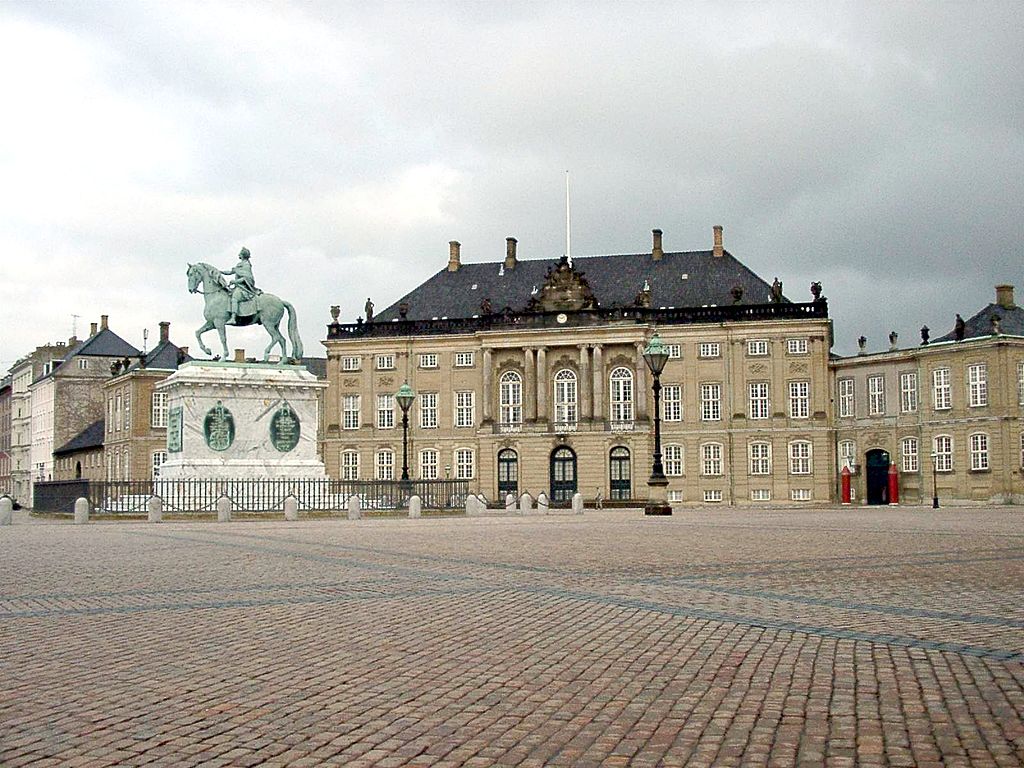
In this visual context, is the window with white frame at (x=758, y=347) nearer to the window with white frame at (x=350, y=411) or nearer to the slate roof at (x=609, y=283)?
the slate roof at (x=609, y=283)

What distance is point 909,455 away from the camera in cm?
6794

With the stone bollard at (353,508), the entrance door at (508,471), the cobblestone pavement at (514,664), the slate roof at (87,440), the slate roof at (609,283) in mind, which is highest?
the slate roof at (609,283)

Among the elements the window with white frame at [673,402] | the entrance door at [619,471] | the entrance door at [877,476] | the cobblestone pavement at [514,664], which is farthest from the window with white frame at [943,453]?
the cobblestone pavement at [514,664]

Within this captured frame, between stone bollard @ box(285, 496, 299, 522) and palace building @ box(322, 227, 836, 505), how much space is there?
3962 centimetres

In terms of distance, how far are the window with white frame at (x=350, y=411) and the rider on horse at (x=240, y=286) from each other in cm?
4213

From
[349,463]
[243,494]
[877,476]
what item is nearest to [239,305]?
[243,494]

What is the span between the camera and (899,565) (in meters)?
15.2

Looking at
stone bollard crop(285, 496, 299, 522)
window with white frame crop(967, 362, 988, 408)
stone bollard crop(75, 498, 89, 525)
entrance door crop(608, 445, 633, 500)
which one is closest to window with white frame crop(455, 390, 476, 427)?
entrance door crop(608, 445, 633, 500)

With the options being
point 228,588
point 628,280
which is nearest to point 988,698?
point 228,588

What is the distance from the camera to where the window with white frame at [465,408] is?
254ft

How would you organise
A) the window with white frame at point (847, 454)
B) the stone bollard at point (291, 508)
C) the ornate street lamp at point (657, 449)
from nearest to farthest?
the stone bollard at point (291, 508) < the ornate street lamp at point (657, 449) < the window with white frame at point (847, 454)

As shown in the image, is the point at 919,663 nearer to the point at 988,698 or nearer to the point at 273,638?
the point at 988,698

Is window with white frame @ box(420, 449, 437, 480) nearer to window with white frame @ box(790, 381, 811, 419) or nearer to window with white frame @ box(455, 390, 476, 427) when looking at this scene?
window with white frame @ box(455, 390, 476, 427)

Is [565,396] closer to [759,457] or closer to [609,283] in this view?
[609,283]
